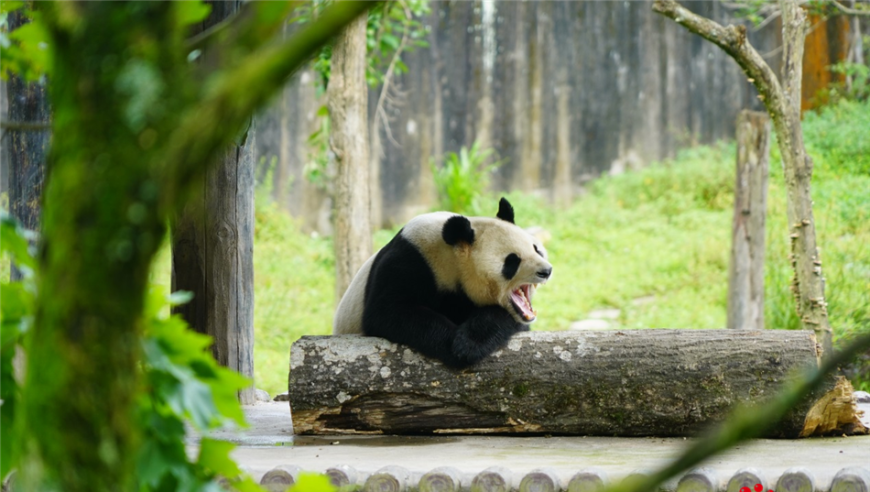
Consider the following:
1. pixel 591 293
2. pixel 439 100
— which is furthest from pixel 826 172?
pixel 439 100

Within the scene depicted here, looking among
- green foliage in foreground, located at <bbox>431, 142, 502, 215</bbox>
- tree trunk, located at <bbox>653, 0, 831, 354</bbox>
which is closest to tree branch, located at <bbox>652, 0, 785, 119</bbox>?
tree trunk, located at <bbox>653, 0, 831, 354</bbox>

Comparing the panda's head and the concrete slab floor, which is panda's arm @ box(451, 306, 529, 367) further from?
the concrete slab floor

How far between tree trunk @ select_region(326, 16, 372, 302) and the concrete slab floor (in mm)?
3832

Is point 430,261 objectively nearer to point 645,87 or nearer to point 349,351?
point 349,351

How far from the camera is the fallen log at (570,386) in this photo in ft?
12.8

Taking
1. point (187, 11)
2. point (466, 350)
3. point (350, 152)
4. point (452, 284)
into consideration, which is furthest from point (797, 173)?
point (187, 11)

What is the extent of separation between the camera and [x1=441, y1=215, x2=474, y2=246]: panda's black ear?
14.1 ft

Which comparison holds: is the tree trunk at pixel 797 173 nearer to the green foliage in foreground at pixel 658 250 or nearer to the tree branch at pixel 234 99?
the green foliage in foreground at pixel 658 250

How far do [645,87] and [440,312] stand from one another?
10.3 m

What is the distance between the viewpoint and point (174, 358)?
4.67ft

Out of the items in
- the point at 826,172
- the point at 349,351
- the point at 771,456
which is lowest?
the point at 771,456

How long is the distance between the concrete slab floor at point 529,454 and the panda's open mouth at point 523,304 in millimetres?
644

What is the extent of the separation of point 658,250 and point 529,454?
8.50 metres

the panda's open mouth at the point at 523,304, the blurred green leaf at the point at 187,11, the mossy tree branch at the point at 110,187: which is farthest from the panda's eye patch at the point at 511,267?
the mossy tree branch at the point at 110,187
